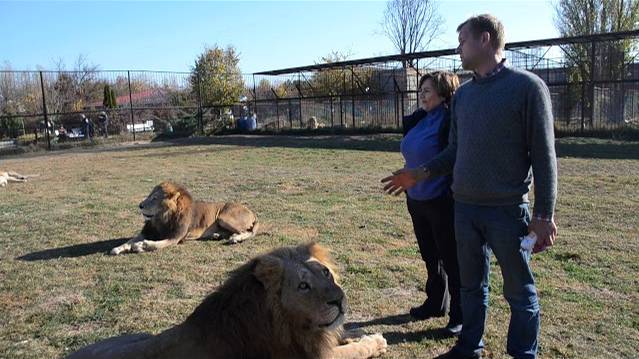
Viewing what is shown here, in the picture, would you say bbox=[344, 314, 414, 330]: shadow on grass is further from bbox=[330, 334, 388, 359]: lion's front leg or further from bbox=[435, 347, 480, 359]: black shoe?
bbox=[435, 347, 480, 359]: black shoe

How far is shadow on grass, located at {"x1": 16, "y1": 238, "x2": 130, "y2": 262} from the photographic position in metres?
6.96

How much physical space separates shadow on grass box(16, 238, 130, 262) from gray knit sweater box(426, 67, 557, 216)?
17.3ft

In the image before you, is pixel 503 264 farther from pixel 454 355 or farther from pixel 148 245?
pixel 148 245

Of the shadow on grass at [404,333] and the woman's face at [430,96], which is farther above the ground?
the woman's face at [430,96]

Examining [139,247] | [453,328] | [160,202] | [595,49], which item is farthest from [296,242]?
[595,49]

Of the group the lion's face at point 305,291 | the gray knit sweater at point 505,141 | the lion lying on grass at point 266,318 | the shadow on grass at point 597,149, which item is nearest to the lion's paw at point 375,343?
the lion lying on grass at point 266,318

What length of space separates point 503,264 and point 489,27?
1.44 m

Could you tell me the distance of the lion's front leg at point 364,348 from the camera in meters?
3.78

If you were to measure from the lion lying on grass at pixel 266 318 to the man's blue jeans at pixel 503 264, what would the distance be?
1.07 meters

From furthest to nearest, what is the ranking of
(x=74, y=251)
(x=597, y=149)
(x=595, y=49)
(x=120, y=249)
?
(x=595, y=49) → (x=597, y=149) → (x=74, y=251) → (x=120, y=249)

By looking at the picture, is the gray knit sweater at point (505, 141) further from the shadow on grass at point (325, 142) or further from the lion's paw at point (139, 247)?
the shadow on grass at point (325, 142)

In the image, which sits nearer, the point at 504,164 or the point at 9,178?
the point at 504,164

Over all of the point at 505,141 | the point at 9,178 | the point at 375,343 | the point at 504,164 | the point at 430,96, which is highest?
the point at 430,96

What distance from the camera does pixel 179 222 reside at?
7.39 metres
